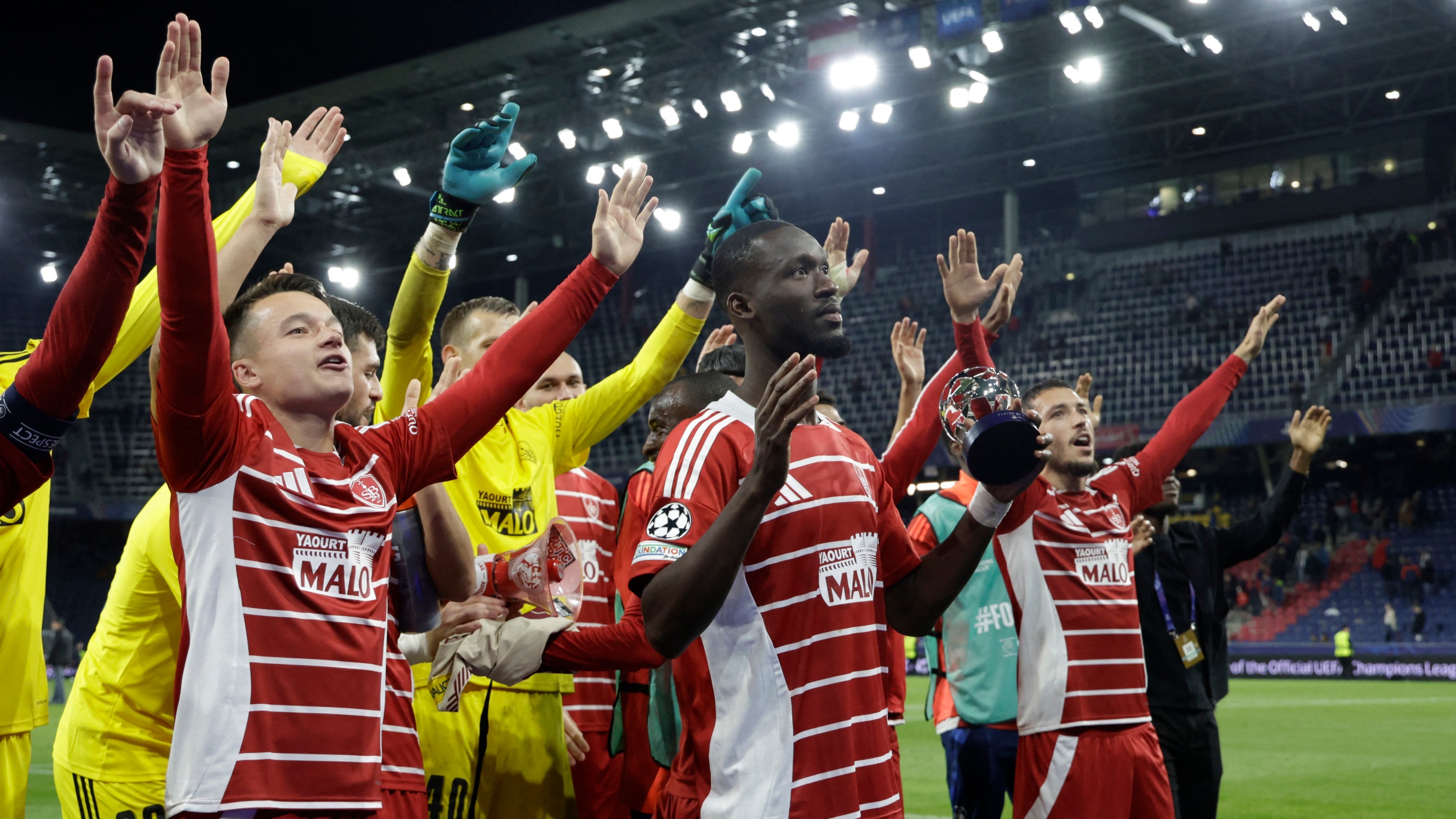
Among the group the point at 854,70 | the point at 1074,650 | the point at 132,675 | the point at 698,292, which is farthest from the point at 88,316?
the point at 854,70

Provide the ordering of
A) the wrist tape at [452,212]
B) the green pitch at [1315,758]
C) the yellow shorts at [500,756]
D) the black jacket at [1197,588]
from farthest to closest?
the green pitch at [1315,758] → the black jacket at [1197,588] → the yellow shorts at [500,756] → the wrist tape at [452,212]

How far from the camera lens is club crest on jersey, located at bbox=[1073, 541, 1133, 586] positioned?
4.50 meters

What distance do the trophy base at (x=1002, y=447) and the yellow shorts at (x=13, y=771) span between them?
2564mm

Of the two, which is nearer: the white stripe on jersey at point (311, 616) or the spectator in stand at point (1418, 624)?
the white stripe on jersey at point (311, 616)

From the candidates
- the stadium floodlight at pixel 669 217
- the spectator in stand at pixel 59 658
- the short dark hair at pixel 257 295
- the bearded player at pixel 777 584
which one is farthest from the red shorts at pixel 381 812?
the stadium floodlight at pixel 669 217

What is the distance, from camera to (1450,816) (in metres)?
7.96

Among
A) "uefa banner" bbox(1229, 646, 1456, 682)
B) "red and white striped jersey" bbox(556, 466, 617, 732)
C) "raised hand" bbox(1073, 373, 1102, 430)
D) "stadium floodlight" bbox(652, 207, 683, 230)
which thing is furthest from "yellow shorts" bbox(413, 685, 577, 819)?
"stadium floodlight" bbox(652, 207, 683, 230)

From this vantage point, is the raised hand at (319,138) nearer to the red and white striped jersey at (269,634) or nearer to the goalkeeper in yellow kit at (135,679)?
the goalkeeper in yellow kit at (135,679)

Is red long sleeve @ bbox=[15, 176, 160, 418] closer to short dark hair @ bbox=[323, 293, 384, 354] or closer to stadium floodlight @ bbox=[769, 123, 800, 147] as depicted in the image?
short dark hair @ bbox=[323, 293, 384, 354]

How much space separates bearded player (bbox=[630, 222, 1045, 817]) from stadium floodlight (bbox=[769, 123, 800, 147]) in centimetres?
2201

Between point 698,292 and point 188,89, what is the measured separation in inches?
86.3

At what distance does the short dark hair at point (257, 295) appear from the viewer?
2.70m

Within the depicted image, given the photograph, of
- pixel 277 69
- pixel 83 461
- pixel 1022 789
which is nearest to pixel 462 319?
pixel 1022 789

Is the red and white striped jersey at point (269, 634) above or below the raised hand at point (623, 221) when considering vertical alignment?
below
